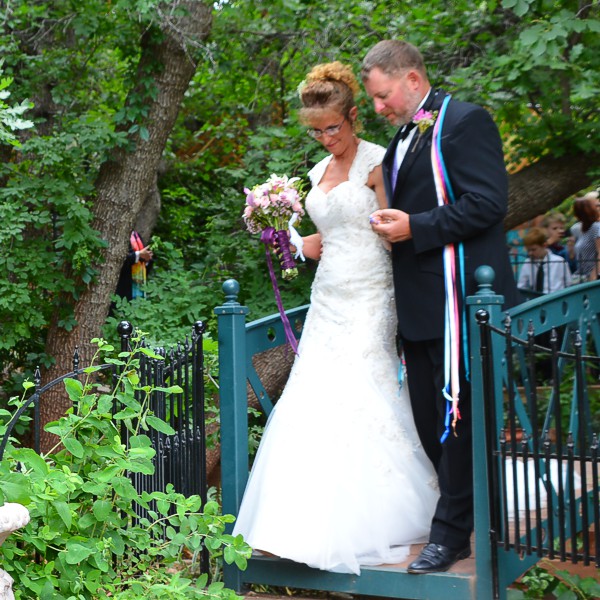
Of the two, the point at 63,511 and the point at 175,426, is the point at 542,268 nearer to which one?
the point at 175,426

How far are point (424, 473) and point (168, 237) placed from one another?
718cm

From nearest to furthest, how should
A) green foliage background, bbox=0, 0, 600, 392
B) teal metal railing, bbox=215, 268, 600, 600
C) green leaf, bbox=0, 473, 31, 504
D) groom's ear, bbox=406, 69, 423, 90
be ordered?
green leaf, bbox=0, 473, 31, 504 < teal metal railing, bbox=215, 268, 600, 600 < groom's ear, bbox=406, 69, 423, 90 < green foliage background, bbox=0, 0, 600, 392

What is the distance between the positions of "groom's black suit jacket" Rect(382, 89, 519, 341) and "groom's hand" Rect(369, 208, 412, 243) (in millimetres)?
35

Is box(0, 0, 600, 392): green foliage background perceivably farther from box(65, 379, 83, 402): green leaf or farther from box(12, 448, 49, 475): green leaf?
box(12, 448, 49, 475): green leaf

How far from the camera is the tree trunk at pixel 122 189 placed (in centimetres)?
782

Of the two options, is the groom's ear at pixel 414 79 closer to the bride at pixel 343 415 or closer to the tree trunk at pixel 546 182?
the bride at pixel 343 415

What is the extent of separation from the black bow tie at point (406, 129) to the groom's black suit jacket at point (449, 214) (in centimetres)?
5

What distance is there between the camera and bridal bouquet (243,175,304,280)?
449cm

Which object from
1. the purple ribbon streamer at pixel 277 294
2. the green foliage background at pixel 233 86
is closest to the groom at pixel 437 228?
the purple ribbon streamer at pixel 277 294

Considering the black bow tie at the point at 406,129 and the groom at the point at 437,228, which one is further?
the black bow tie at the point at 406,129

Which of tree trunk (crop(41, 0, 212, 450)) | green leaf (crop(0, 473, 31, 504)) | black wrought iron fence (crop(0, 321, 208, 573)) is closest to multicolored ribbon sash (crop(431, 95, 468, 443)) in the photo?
black wrought iron fence (crop(0, 321, 208, 573))

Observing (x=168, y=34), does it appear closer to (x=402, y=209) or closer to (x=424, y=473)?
(x=402, y=209)

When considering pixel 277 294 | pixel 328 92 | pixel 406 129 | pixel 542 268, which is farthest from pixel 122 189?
pixel 542 268

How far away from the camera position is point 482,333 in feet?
12.6
